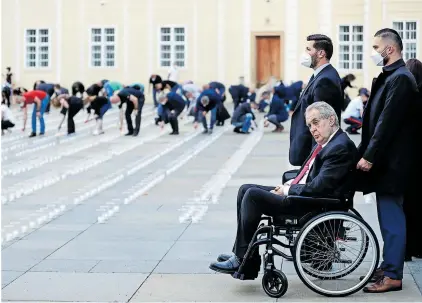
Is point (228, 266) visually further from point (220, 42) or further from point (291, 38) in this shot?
point (220, 42)

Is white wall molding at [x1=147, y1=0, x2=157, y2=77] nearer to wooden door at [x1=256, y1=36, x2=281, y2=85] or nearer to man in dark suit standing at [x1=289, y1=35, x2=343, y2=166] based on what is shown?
wooden door at [x1=256, y1=36, x2=281, y2=85]

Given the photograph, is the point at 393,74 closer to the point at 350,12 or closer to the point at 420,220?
the point at 420,220

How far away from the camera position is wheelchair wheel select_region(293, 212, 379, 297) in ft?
26.1

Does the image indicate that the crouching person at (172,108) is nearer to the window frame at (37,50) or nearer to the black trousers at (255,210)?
the window frame at (37,50)

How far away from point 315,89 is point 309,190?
1.34 meters

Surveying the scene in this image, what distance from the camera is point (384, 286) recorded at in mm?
8117

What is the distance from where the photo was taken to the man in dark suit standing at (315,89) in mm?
9023

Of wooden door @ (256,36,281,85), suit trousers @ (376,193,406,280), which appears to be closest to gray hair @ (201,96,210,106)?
wooden door @ (256,36,281,85)

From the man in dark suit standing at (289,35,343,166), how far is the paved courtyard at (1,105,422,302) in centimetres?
100

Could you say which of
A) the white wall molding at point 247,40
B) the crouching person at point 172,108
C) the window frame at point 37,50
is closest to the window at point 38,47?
the window frame at point 37,50

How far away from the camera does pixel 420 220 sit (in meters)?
9.33

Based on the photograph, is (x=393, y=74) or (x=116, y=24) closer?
(x=393, y=74)

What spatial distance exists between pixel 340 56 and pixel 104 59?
9657mm

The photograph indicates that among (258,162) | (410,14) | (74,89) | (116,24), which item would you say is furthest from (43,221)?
(116,24)
